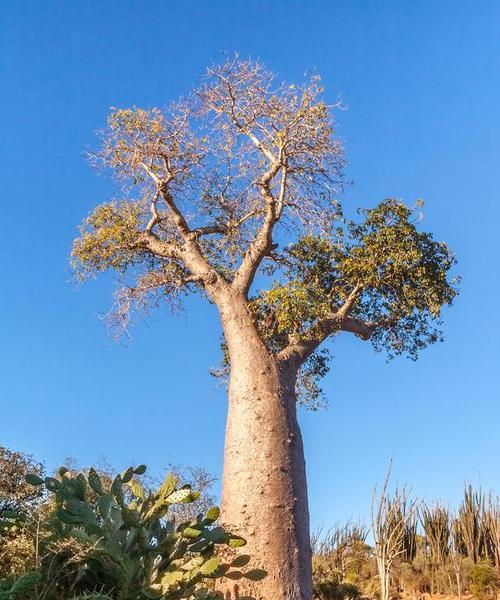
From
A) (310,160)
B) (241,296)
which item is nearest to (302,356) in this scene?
(241,296)

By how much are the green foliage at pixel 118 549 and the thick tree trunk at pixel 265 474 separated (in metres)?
1.34

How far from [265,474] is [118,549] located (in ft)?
9.12

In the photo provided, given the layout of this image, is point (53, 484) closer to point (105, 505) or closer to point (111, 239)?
point (105, 505)

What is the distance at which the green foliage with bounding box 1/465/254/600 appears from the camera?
4.66m

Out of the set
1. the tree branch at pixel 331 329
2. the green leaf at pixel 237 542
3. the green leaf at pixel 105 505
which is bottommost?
the green leaf at pixel 237 542

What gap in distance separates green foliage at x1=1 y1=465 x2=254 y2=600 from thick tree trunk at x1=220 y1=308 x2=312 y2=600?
4.38ft

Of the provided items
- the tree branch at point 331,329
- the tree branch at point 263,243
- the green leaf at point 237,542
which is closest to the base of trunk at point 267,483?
the tree branch at point 331,329

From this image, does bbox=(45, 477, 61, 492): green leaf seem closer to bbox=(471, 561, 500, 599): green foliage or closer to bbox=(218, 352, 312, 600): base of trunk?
bbox=(218, 352, 312, 600): base of trunk

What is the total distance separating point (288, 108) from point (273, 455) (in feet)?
15.7

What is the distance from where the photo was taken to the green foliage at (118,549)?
4.66 metres

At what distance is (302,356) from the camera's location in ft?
28.3

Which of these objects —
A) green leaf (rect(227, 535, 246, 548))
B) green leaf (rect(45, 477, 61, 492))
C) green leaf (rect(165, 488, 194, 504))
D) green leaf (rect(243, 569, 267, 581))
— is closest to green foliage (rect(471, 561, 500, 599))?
green leaf (rect(227, 535, 246, 548))

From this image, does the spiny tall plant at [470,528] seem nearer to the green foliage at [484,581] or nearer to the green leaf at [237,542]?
the green foliage at [484,581]

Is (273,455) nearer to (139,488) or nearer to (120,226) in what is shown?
(139,488)
